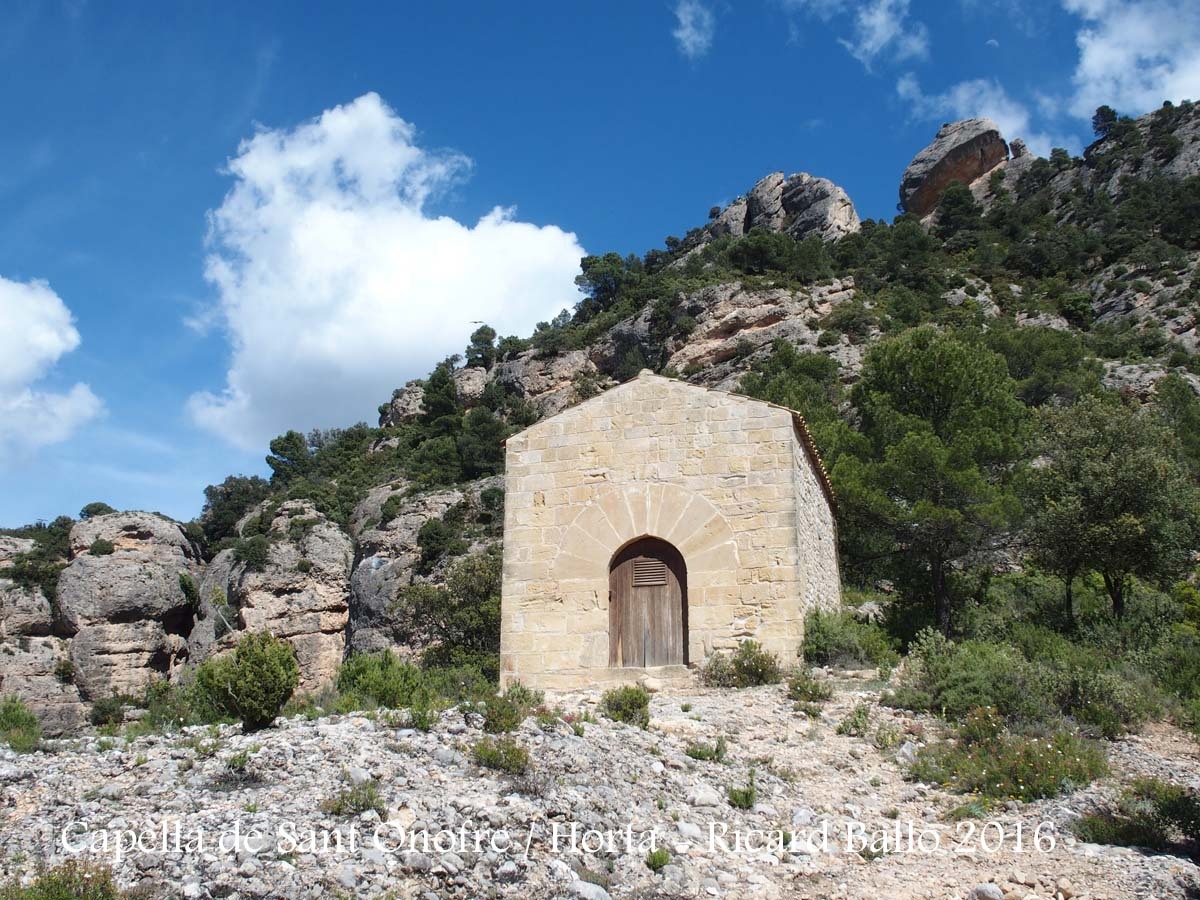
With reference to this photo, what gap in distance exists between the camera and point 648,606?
14141mm

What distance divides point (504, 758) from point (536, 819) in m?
0.94

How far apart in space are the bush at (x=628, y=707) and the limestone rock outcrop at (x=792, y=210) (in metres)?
55.8

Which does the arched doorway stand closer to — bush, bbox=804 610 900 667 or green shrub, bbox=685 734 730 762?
bush, bbox=804 610 900 667

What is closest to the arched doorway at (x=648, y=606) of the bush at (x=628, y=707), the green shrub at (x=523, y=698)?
the bush at (x=628, y=707)

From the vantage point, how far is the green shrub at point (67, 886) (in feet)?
18.3

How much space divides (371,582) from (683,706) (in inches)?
945

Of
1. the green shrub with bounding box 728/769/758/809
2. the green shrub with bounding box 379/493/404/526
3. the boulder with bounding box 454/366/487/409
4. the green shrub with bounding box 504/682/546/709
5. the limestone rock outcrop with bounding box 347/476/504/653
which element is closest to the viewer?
the green shrub with bounding box 728/769/758/809

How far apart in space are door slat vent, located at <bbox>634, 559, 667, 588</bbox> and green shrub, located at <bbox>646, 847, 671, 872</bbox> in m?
7.03

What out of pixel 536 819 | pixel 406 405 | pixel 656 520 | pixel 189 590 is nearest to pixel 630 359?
pixel 406 405

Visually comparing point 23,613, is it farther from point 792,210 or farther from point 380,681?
point 792,210

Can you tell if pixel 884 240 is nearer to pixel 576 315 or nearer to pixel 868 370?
pixel 576 315

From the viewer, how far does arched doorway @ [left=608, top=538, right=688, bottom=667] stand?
45.7 ft

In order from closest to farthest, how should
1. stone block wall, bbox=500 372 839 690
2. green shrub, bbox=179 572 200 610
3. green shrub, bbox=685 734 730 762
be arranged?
green shrub, bbox=685 734 730 762 → stone block wall, bbox=500 372 839 690 → green shrub, bbox=179 572 200 610

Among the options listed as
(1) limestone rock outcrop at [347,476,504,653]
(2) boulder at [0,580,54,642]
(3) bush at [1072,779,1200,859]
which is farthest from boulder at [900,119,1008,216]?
(3) bush at [1072,779,1200,859]
